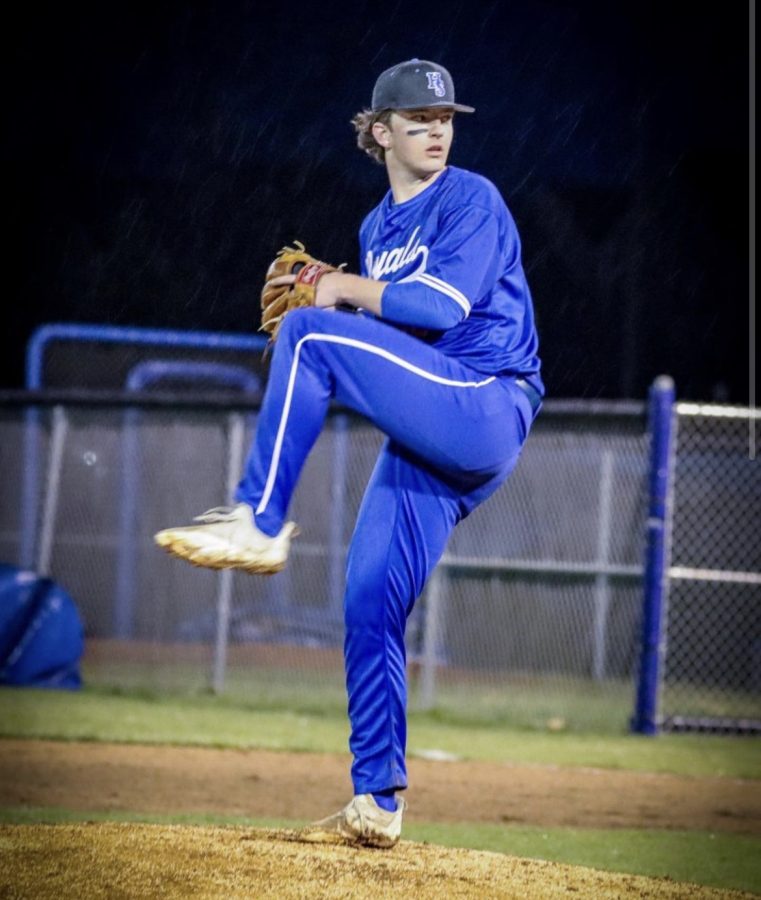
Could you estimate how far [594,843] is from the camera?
635 centimetres

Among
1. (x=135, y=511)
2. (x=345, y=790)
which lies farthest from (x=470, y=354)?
(x=135, y=511)

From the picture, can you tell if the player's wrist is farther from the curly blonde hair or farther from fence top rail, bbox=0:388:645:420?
fence top rail, bbox=0:388:645:420

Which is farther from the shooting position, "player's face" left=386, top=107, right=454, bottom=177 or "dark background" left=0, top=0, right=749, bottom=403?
"dark background" left=0, top=0, right=749, bottom=403

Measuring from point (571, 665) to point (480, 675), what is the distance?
914mm

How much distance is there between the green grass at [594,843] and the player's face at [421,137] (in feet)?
9.81

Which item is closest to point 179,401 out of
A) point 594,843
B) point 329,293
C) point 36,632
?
point 36,632

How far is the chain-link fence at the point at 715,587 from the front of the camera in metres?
11.9

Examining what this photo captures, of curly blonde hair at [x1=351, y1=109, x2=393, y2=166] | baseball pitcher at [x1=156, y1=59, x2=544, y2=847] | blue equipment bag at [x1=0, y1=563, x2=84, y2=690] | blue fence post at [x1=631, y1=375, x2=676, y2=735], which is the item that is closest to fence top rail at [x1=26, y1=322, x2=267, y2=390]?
blue equipment bag at [x1=0, y1=563, x2=84, y2=690]

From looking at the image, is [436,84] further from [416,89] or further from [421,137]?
[421,137]

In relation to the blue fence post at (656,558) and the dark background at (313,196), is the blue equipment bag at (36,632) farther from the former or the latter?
the dark background at (313,196)

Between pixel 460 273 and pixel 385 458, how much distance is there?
760 millimetres

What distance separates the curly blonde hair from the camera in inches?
173

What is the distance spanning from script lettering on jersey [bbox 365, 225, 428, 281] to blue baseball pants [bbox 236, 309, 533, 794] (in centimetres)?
29

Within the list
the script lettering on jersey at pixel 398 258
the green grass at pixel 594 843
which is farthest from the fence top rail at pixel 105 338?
the script lettering on jersey at pixel 398 258
